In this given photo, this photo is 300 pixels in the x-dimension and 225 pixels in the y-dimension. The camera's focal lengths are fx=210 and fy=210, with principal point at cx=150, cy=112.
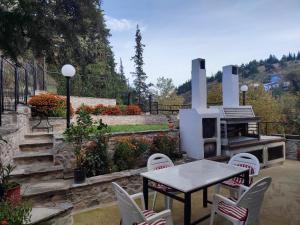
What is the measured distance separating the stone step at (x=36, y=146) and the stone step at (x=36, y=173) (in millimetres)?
638

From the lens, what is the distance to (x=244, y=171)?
116 inches

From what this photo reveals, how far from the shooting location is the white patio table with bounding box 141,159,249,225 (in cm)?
228

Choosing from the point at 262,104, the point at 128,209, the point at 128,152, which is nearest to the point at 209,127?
the point at 128,152

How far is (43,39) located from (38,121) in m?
2.59

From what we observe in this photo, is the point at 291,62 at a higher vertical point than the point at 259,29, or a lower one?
higher

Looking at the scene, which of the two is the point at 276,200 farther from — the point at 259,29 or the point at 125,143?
the point at 259,29

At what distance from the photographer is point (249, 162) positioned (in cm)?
356

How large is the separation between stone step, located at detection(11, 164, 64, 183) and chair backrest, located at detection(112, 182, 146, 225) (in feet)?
7.18

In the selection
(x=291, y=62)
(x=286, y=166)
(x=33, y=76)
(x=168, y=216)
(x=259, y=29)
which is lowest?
(x=286, y=166)

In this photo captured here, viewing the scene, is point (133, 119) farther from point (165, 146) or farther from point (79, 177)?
point (79, 177)

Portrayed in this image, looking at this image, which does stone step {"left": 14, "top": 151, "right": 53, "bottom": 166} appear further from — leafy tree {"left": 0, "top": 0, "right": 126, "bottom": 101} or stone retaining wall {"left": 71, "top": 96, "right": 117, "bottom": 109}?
stone retaining wall {"left": 71, "top": 96, "right": 117, "bottom": 109}

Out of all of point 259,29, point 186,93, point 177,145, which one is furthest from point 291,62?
point 177,145

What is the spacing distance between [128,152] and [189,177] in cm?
206

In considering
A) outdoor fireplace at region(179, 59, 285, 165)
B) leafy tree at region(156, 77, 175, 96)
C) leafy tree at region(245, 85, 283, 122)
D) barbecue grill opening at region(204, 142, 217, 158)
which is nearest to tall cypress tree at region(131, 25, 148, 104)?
leafy tree at region(156, 77, 175, 96)
